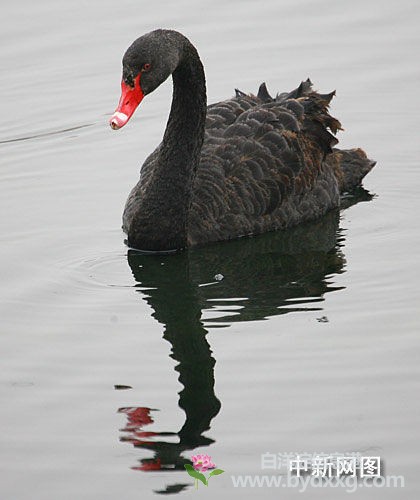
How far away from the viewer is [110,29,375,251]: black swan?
32.1 feet

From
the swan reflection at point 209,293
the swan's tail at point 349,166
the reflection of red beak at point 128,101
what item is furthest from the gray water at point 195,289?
the reflection of red beak at point 128,101

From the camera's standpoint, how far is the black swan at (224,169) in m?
9.78

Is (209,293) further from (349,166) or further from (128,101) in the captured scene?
(349,166)

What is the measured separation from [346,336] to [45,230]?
317 cm

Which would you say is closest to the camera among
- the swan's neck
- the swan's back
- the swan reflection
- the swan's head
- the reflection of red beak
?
the swan reflection

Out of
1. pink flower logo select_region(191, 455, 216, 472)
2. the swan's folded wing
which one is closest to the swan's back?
the swan's folded wing

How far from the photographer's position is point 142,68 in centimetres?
896

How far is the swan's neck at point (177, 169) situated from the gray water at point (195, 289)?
0.67 feet

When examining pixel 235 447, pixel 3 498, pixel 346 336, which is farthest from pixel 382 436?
pixel 3 498

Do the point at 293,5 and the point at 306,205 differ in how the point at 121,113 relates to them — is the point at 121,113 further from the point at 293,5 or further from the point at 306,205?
the point at 293,5

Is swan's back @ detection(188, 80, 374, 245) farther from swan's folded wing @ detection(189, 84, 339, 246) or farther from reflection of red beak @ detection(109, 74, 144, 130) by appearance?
reflection of red beak @ detection(109, 74, 144, 130)

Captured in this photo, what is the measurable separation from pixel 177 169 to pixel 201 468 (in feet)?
12.7

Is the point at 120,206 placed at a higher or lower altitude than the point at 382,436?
higher

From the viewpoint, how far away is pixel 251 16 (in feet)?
47.7
